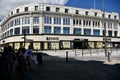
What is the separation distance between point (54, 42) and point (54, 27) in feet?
13.3

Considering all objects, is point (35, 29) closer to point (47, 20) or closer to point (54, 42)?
point (47, 20)

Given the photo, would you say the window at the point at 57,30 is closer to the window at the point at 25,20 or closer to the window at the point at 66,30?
the window at the point at 66,30

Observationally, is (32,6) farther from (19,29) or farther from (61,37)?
(61,37)

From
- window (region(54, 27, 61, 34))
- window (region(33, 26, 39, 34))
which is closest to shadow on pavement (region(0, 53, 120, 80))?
window (region(33, 26, 39, 34))

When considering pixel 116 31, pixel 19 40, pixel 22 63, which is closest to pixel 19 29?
pixel 19 40

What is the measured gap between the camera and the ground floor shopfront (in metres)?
45.4

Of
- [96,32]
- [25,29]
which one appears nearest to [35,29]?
[25,29]

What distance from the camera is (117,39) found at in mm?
58312

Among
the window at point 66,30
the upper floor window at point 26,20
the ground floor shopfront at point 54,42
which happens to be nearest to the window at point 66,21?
the window at point 66,30

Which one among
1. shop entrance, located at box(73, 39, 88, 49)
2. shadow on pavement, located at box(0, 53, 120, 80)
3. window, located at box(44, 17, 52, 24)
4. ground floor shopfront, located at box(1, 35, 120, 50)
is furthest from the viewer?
shop entrance, located at box(73, 39, 88, 49)

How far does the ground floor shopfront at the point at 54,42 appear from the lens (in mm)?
45438

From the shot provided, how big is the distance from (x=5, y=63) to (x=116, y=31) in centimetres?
5486

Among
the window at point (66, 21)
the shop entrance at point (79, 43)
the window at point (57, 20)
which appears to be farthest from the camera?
the shop entrance at point (79, 43)

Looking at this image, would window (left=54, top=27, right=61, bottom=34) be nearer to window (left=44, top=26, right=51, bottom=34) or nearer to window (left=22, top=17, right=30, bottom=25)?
window (left=44, top=26, right=51, bottom=34)
